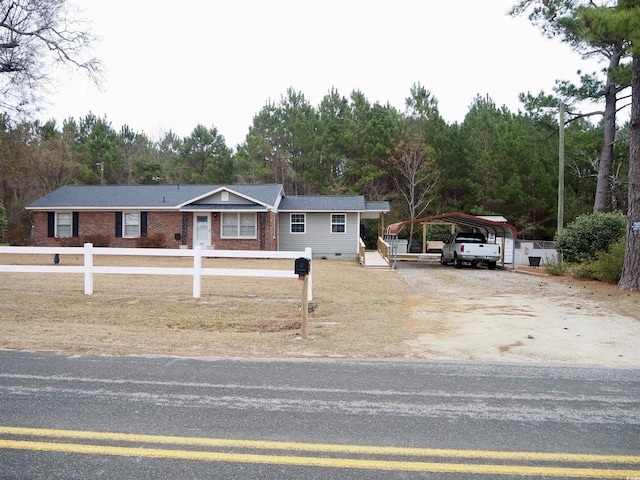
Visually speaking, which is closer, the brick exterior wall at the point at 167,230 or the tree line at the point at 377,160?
the brick exterior wall at the point at 167,230

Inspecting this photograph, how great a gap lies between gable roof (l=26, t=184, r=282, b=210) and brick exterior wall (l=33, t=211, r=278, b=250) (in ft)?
1.79

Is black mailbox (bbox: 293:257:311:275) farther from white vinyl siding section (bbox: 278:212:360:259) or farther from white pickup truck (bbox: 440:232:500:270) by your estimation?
white vinyl siding section (bbox: 278:212:360:259)

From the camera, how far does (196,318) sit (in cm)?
1008

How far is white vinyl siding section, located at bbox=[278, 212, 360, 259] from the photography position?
3006 cm

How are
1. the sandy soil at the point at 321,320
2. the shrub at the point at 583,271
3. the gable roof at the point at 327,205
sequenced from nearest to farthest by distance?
the sandy soil at the point at 321,320 < the shrub at the point at 583,271 < the gable roof at the point at 327,205

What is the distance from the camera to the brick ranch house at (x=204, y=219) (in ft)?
92.9

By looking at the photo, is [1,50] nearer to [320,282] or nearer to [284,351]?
[320,282]

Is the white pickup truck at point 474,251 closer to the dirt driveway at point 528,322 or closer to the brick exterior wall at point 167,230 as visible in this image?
the dirt driveway at point 528,322

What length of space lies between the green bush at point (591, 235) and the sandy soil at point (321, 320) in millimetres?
4194

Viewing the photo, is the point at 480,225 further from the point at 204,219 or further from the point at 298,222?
the point at 204,219

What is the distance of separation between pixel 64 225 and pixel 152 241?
17.9 ft

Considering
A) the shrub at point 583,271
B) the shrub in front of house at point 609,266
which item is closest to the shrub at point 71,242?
the shrub at point 583,271

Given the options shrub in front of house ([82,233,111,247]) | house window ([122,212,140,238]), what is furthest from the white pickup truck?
shrub in front of house ([82,233,111,247])

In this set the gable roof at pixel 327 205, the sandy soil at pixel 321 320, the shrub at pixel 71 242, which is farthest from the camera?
the gable roof at pixel 327 205
